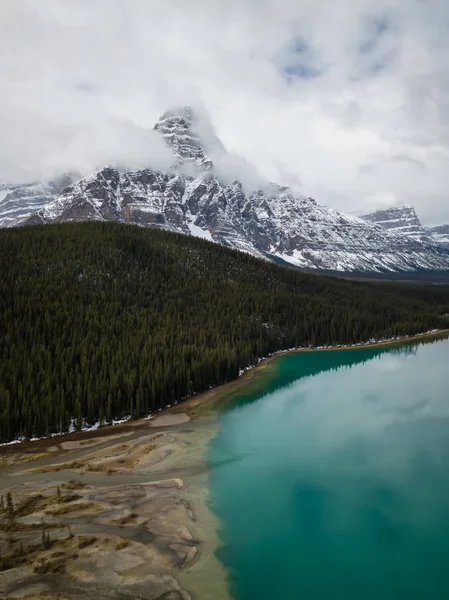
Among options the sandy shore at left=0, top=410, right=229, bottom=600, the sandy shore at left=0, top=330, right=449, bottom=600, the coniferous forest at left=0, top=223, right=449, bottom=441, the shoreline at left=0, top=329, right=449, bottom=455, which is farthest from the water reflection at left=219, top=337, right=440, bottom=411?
the sandy shore at left=0, top=410, right=229, bottom=600

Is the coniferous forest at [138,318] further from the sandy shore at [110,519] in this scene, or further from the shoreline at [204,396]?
the sandy shore at [110,519]

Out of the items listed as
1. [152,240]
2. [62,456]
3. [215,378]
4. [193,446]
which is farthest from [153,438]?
[152,240]

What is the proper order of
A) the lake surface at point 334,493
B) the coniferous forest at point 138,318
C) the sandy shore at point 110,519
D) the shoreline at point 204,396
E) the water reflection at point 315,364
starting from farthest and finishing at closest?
1. the water reflection at point 315,364
2. the coniferous forest at point 138,318
3. the shoreline at point 204,396
4. the lake surface at point 334,493
5. the sandy shore at point 110,519

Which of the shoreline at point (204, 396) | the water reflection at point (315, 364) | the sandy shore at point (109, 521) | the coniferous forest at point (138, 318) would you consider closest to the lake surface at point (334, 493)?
the water reflection at point (315, 364)

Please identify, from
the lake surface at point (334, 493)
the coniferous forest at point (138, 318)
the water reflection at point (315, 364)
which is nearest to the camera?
the lake surface at point (334, 493)

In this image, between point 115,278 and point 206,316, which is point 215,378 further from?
point 115,278

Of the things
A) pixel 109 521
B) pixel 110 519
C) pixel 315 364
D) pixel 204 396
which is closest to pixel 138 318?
pixel 204 396
